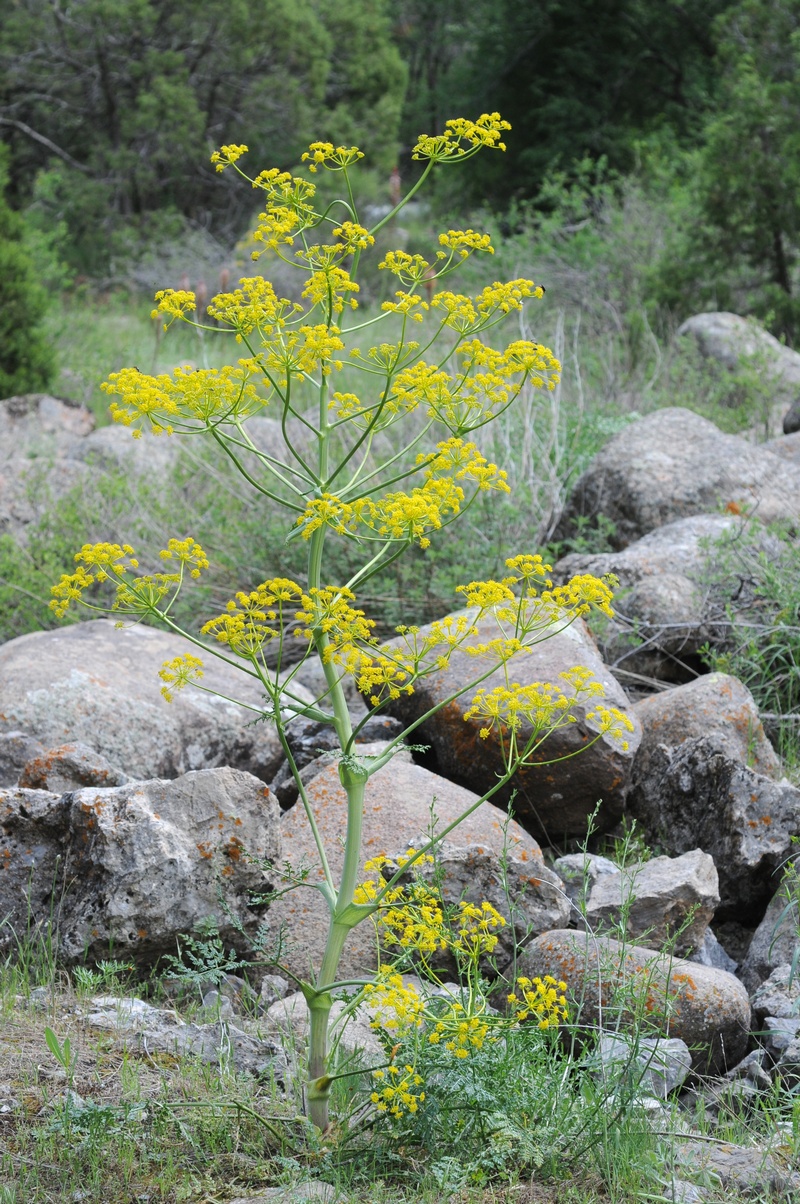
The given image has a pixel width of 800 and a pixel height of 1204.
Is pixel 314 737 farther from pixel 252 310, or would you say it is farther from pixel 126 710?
pixel 252 310

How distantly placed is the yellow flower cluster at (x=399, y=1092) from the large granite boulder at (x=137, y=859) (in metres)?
0.86

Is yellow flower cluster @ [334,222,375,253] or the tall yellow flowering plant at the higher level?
yellow flower cluster @ [334,222,375,253]

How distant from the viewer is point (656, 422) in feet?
20.9

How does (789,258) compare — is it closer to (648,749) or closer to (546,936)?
(648,749)

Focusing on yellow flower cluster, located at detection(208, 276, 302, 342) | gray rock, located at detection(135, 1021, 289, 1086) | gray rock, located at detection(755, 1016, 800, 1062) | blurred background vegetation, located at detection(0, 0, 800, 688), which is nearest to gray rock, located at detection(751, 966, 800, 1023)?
gray rock, located at detection(755, 1016, 800, 1062)

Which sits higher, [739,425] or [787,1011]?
[739,425]

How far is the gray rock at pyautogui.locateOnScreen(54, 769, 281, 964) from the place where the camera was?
10.2 ft

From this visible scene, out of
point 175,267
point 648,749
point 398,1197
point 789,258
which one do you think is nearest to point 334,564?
point 648,749

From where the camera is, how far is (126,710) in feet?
14.0

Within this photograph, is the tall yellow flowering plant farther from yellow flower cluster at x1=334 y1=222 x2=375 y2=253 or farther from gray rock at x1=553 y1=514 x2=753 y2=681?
gray rock at x1=553 y1=514 x2=753 y2=681

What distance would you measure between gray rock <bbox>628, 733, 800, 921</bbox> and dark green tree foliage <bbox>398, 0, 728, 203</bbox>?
15.6 meters

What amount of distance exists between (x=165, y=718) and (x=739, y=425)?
16.6 ft

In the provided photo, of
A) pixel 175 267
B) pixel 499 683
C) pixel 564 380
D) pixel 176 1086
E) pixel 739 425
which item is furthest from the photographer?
pixel 175 267

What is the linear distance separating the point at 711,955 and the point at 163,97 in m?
16.0
